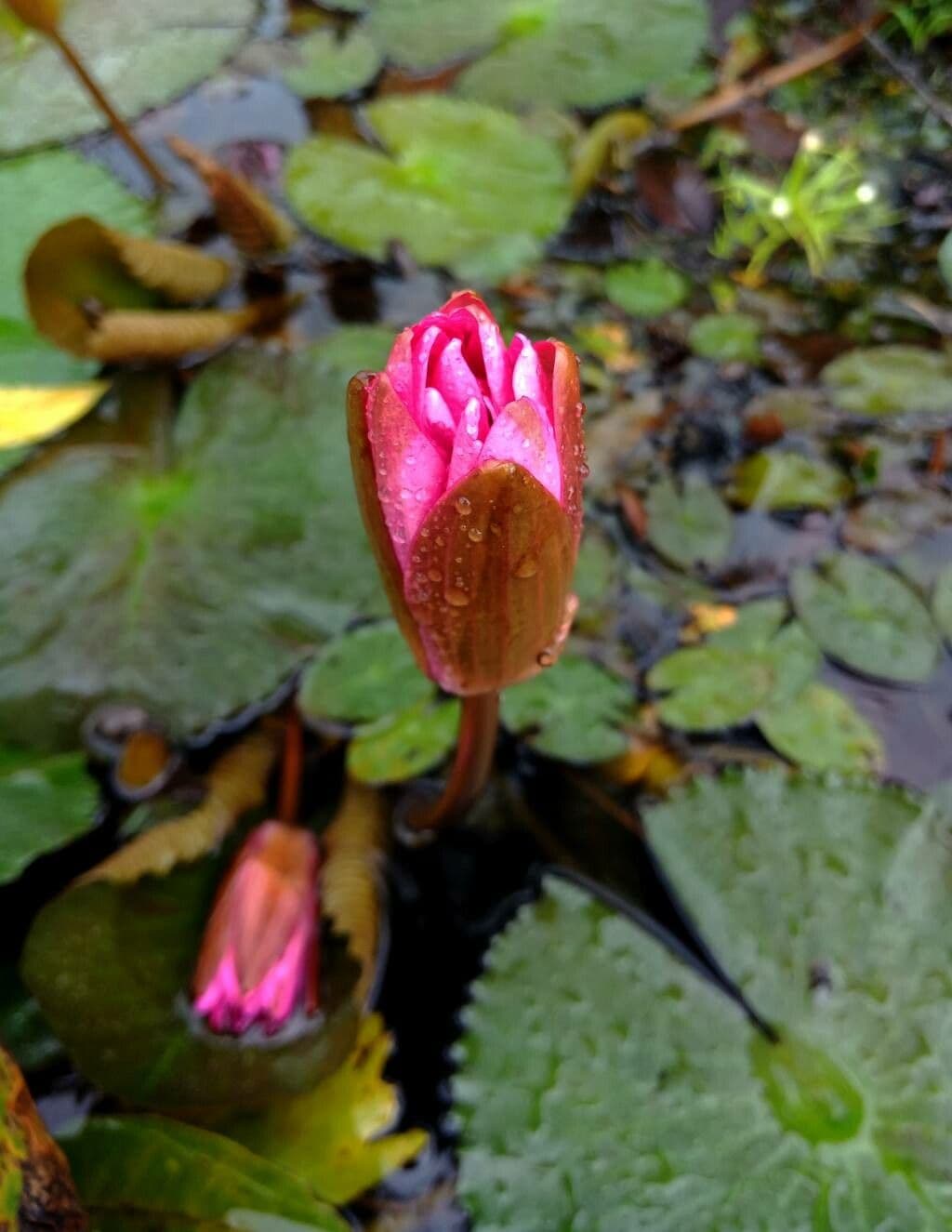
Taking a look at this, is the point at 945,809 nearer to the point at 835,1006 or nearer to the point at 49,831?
the point at 835,1006

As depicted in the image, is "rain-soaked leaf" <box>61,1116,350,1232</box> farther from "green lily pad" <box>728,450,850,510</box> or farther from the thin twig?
the thin twig

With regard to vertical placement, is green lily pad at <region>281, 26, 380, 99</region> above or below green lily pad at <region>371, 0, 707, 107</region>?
above

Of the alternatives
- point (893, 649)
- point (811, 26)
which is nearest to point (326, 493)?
point (893, 649)

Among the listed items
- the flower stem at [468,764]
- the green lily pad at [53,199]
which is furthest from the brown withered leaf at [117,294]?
the flower stem at [468,764]

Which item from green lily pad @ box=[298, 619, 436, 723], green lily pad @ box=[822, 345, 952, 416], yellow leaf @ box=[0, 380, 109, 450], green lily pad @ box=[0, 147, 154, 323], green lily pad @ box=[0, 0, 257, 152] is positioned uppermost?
green lily pad @ box=[0, 0, 257, 152]

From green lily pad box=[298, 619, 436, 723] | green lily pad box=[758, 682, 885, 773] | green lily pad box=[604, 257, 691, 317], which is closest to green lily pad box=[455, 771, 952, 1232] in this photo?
green lily pad box=[758, 682, 885, 773]

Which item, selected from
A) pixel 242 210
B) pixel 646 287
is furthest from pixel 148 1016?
pixel 646 287

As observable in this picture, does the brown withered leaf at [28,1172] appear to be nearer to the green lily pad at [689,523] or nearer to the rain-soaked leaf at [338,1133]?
the rain-soaked leaf at [338,1133]
